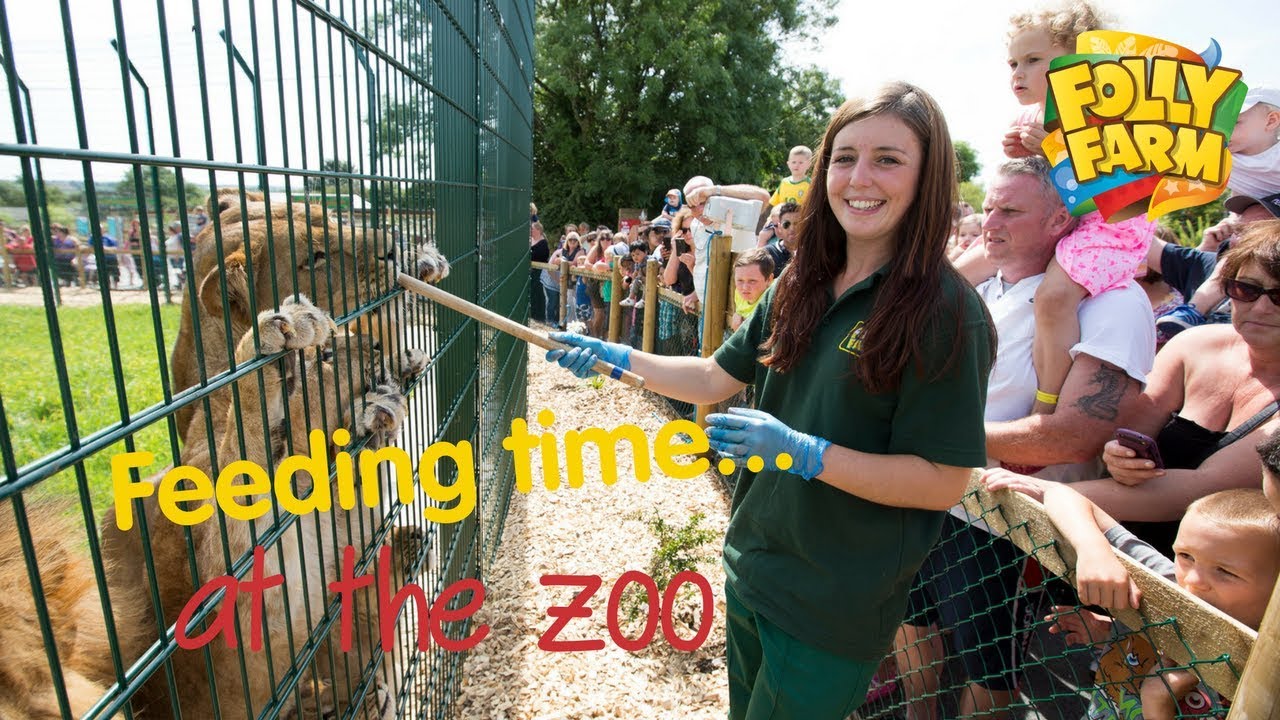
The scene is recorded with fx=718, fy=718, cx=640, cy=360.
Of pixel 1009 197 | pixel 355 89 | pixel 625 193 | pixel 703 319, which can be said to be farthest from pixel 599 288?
pixel 625 193

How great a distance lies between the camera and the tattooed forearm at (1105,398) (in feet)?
8.21

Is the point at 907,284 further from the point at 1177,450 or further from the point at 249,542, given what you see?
the point at 249,542

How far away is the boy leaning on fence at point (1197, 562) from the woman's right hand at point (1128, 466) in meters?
0.25

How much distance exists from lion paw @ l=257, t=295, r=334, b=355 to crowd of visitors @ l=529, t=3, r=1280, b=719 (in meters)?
0.89

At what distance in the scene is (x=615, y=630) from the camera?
2.68 meters

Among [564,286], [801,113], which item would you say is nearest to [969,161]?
[801,113]

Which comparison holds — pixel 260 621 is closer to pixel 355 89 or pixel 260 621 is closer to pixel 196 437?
pixel 196 437

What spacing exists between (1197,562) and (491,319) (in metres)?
2.06

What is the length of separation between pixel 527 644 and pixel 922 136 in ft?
10.8

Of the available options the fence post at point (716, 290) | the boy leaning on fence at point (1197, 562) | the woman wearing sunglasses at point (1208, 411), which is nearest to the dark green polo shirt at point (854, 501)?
the boy leaning on fence at point (1197, 562)

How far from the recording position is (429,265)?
7.70 ft

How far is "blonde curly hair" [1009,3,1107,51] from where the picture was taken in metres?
2.97

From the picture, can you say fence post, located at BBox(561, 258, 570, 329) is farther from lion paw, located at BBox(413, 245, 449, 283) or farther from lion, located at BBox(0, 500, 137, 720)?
lion, located at BBox(0, 500, 137, 720)

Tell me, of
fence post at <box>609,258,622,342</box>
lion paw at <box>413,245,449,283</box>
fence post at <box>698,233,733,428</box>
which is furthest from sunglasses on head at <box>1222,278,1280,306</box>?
fence post at <box>609,258,622,342</box>
